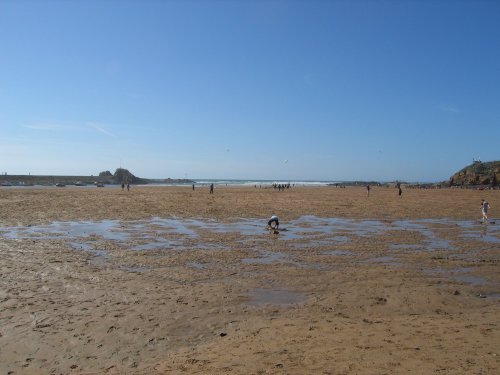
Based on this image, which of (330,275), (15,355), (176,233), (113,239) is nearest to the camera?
(15,355)

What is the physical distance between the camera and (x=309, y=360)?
5.98 meters

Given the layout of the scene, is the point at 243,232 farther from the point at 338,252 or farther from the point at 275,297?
the point at 275,297

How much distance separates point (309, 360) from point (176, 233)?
15.7 m

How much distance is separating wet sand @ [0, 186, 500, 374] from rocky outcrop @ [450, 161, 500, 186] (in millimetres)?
80505

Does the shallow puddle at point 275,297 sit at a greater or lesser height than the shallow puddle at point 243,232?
lesser

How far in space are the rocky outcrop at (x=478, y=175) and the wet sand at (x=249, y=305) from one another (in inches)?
3169

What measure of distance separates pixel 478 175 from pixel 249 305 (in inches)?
3920

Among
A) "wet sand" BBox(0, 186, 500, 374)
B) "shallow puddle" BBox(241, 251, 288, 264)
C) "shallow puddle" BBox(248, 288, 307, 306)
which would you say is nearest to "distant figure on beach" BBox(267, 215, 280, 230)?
"wet sand" BBox(0, 186, 500, 374)

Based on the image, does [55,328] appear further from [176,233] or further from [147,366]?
[176,233]

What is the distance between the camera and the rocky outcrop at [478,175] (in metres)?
87.0

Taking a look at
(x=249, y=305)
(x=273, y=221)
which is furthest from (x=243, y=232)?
(x=249, y=305)

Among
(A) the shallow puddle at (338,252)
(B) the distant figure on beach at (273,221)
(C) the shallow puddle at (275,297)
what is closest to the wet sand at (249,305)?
(C) the shallow puddle at (275,297)

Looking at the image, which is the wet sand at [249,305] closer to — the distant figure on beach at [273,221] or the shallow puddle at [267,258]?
the shallow puddle at [267,258]

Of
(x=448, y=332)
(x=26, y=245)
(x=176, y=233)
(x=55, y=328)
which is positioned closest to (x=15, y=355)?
(x=55, y=328)
